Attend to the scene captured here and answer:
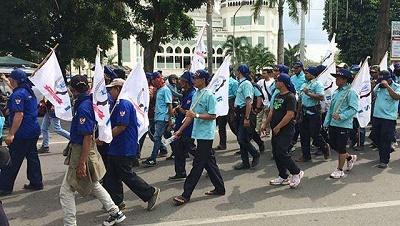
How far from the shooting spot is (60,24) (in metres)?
18.6

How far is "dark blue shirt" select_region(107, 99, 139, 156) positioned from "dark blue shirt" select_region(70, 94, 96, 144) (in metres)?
0.45

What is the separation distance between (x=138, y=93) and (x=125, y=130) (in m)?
0.46

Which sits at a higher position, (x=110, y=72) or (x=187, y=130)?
(x=110, y=72)

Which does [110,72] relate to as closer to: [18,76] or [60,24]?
[18,76]

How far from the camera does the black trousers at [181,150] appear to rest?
6621 millimetres

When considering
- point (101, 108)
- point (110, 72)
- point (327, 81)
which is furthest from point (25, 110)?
point (327, 81)

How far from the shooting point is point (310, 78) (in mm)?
7773

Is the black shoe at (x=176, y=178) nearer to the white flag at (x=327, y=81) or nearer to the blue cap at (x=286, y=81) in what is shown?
the blue cap at (x=286, y=81)

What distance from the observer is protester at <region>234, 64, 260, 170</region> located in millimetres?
7238

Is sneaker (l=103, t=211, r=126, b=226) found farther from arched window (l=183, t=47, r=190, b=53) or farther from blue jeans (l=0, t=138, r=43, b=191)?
arched window (l=183, t=47, r=190, b=53)

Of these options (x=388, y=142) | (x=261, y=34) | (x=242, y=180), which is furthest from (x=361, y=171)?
(x=261, y=34)

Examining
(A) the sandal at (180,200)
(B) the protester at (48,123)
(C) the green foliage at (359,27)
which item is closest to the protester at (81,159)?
(A) the sandal at (180,200)

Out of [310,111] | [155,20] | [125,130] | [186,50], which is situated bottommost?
[310,111]

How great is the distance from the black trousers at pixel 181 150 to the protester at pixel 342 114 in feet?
6.91
